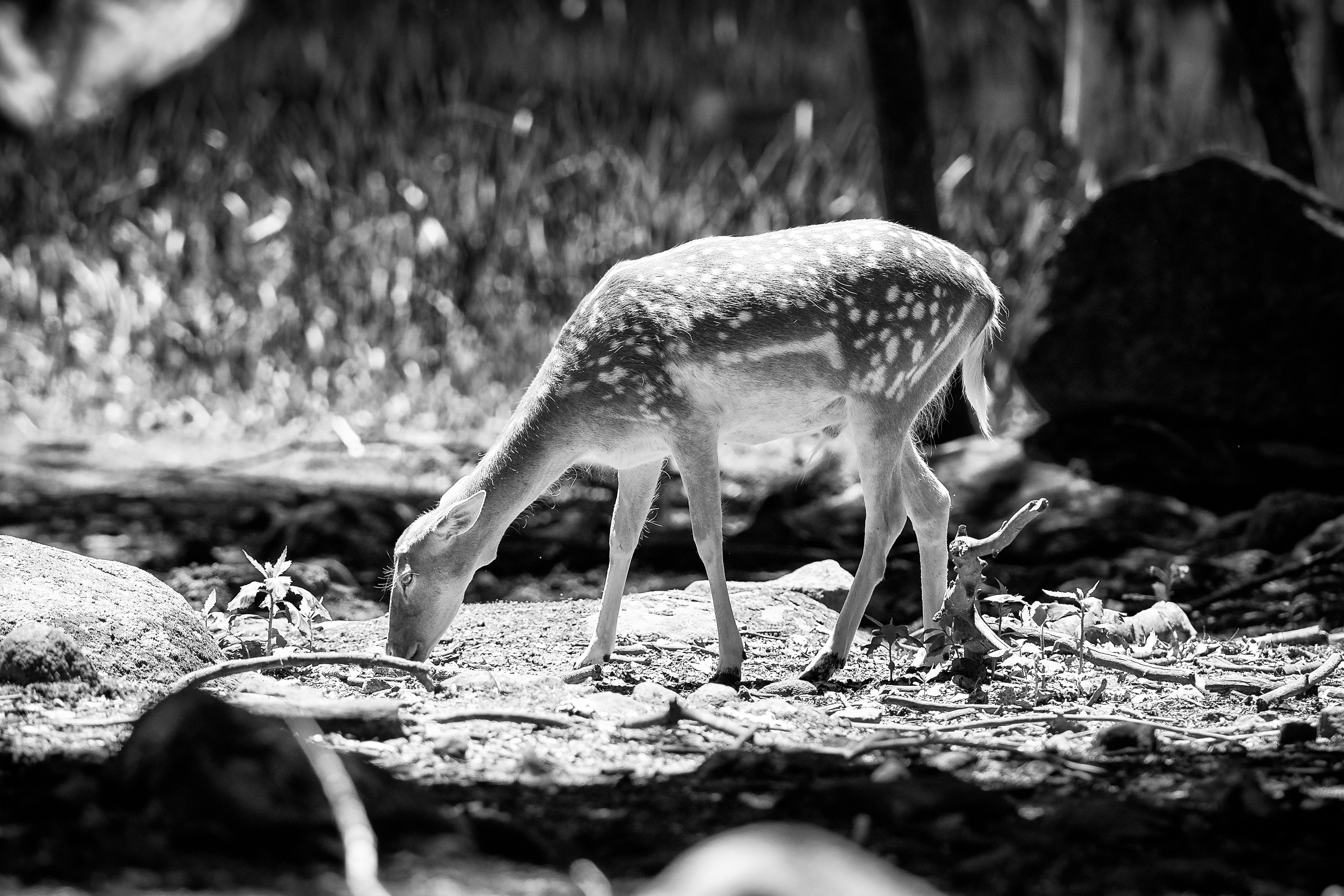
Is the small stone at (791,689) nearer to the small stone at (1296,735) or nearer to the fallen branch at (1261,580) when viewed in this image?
the small stone at (1296,735)

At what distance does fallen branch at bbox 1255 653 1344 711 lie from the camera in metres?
4.58

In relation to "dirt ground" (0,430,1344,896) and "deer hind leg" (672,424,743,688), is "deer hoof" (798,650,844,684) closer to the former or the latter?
"dirt ground" (0,430,1344,896)

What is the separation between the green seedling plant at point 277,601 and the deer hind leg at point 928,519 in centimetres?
215

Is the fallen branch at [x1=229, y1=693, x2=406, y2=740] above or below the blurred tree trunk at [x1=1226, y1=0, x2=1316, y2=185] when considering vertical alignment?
below

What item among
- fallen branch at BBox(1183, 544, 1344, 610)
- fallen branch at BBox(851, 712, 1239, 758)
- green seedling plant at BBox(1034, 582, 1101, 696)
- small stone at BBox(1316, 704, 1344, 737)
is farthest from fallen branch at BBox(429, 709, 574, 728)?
fallen branch at BBox(1183, 544, 1344, 610)

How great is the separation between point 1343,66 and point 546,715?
16095mm

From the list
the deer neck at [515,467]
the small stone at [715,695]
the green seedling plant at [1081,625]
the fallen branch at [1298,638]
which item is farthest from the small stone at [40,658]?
the fallen branch at [1298,638]

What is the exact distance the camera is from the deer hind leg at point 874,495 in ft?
16.8

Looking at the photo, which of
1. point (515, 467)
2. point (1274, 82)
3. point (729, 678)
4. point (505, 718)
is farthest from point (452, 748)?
point (1274, 82)

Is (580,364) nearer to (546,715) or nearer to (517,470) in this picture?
(517,470)

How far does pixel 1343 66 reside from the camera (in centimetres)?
1705

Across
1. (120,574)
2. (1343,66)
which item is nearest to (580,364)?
(120,574)

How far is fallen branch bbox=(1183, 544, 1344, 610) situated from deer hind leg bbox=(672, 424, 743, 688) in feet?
7.86

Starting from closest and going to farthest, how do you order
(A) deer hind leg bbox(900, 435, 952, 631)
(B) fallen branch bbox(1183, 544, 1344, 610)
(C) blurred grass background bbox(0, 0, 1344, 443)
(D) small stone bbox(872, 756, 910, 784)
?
(D) small stone bbox(872, 756, 910, 784) → (A) deer hind leg bbox(900, 435, 952, 631) → (B) fallen branch bbox(1183, 544, 1344, 610) → (C) blurred grass background bbox(0, 0, 1344, 443)
